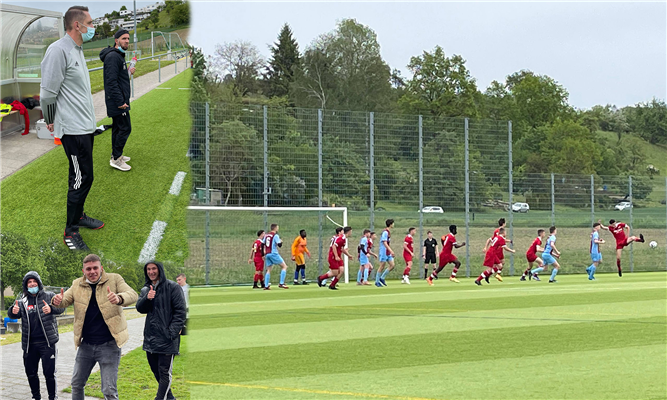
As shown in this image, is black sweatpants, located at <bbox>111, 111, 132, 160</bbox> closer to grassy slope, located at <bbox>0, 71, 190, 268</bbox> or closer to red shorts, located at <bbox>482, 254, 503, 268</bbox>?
grassy slope, located at <bbox>0, 71, 190, 268</bbox>

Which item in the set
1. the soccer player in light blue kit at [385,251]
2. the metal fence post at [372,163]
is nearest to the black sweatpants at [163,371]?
the soccer player in light blue kit at [385,251]

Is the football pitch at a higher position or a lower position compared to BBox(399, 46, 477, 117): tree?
lower

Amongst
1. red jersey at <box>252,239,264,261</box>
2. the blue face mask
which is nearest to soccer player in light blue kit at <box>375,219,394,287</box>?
red jersey at <box>252,239,264,261</box>

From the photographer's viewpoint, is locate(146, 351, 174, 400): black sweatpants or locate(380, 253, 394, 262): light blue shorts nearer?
locate(146, 351, 174, 400): black sweatpants

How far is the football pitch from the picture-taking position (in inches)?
226

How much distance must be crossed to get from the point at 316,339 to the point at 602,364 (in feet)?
10.7

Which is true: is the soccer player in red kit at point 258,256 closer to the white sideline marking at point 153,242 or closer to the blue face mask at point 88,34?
the white sideline marking at point 153,242

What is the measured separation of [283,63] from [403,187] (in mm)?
28665

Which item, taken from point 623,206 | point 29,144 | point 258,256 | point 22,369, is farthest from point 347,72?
point 29,144

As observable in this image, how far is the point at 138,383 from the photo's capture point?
36.0 feet

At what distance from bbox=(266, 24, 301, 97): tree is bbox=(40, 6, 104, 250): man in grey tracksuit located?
41713 mm

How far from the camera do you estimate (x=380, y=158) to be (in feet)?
74.2

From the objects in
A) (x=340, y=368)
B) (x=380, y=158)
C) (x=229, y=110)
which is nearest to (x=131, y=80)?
A: (x=340, y=368)

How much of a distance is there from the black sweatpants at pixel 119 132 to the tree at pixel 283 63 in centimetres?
4140
